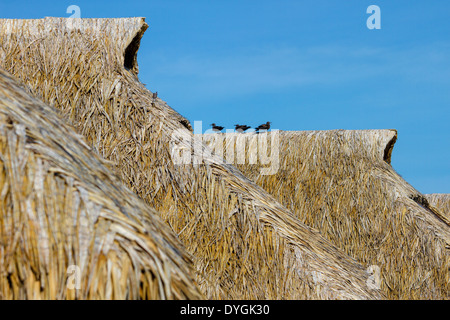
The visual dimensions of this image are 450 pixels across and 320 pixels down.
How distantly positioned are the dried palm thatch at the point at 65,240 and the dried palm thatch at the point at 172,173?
155 cm

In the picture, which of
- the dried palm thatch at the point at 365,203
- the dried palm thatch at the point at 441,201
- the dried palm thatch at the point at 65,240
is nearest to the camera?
the dried palm thatch at the point at 65,240

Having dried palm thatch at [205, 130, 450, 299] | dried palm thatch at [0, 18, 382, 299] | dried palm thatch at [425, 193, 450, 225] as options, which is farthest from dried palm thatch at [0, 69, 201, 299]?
dried palm thatch at [425, 193, 450, 225]

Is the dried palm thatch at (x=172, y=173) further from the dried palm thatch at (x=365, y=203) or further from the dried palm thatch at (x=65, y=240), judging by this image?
the dried palm thatch at (x=365, y=203)

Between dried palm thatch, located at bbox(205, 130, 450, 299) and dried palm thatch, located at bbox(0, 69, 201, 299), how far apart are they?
282 inches

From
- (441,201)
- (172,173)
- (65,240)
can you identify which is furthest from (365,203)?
(441,201)

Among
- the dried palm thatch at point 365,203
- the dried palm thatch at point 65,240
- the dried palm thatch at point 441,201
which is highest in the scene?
the dried palm thatch at point 441,201

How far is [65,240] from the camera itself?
251cm

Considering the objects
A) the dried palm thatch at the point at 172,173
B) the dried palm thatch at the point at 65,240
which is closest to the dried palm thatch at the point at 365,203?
the dried palm thatch at the point at 172,173

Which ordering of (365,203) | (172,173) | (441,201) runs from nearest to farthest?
(172,173), (365,203), (441,201)

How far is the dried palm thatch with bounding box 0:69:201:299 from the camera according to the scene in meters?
2.44

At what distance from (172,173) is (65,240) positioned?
10.6 ft

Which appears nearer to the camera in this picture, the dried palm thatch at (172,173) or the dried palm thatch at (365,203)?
the dried palm thatch at (172,173)

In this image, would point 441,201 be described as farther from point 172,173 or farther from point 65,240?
point 65,240

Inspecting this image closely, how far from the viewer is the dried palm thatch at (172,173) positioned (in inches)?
201
